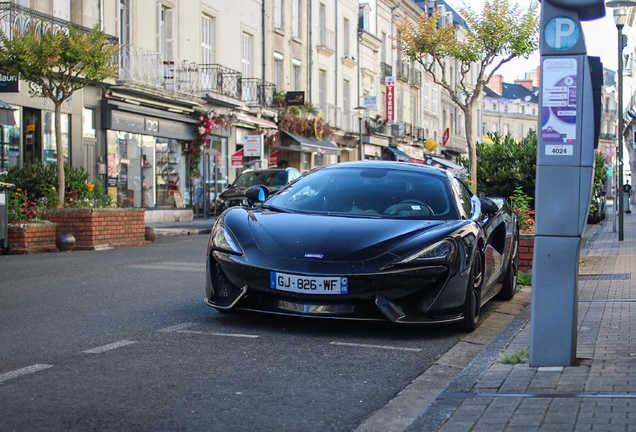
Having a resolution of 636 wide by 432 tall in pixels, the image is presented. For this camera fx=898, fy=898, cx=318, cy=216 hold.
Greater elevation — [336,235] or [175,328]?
[336,235]

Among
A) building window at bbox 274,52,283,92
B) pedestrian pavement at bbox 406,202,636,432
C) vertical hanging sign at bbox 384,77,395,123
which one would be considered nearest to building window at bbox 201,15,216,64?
building window at bbox 274,52,283,92

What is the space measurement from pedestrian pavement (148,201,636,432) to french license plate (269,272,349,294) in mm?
863

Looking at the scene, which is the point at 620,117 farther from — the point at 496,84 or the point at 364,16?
the point at 496,84

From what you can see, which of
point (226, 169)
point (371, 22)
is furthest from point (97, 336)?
point (371, 22)

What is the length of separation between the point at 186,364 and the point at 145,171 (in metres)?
23.7

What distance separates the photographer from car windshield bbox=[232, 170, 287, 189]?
24.2m

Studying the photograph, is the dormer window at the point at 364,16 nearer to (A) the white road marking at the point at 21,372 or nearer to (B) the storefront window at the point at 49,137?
(B) the storefront window at the point at 49,137

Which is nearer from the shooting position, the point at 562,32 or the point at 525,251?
the point at 562,32

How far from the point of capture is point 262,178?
2481 cm

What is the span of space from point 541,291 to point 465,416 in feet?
4.16

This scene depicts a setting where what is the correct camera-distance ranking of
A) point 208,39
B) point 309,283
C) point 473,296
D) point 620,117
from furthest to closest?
point 208,39
point 620,117
point 473,296
point 309,283

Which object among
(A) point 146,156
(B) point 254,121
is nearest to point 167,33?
(A) point 146,156

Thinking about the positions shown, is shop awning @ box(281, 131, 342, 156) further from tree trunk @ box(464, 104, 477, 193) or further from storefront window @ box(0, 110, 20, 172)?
tree trunk @ box(464, 104, 477, 193)

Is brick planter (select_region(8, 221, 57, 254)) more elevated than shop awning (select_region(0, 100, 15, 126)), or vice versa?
shop awning (select_region(0, 100, 15, 126))
